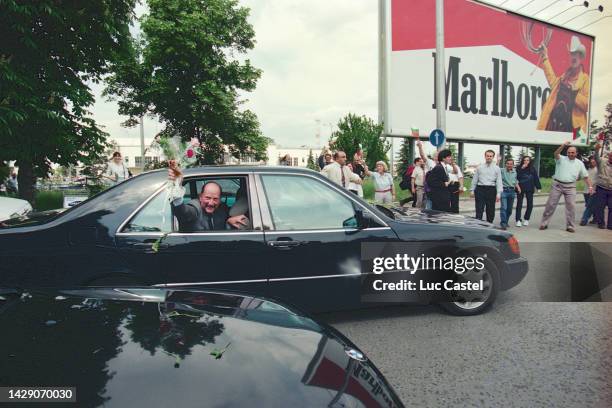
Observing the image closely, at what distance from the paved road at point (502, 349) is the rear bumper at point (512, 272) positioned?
331mm

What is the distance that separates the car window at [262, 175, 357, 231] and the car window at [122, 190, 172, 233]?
87 centimetres

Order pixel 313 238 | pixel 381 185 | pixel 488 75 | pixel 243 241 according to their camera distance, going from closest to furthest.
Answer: pixel 243 241, pixel 313 238, pixel 381 185, pixel 488 75

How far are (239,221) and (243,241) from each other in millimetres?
222

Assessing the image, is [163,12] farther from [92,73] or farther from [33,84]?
[33,84]

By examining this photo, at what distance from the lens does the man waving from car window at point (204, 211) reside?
3.22 m

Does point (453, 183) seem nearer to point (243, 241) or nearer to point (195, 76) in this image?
point (243, 241)

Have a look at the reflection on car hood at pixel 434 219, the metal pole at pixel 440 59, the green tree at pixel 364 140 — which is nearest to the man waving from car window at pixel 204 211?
the reflection on car hood at pixel 434 219

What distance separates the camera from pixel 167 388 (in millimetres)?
1151

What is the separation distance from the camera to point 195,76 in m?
25.5

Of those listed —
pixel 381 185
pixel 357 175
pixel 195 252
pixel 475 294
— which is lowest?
pixel 475 294

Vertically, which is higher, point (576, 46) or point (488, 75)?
point (576, 46)

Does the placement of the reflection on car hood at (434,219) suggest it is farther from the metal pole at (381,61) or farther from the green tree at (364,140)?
the green tree at (364,140)

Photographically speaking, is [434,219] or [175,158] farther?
[434,219]

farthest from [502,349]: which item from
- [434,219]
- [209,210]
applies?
[209,210]
